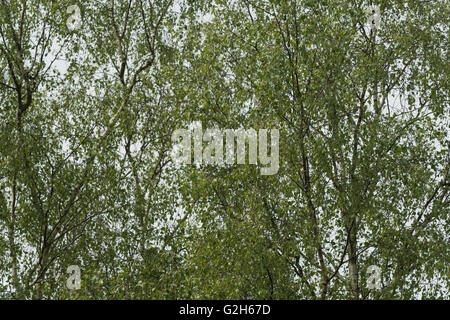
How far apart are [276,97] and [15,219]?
25.4ft

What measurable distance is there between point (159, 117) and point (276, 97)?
5692 millimetres

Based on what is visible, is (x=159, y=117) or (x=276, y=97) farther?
(x=159, y=117)

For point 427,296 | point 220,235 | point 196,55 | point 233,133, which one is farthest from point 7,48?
point 427,296

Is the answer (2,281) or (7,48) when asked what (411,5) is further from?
(2,281)

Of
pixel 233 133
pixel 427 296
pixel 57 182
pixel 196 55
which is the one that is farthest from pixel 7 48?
pixel 427 296

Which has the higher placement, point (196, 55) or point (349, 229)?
point (196, 55)

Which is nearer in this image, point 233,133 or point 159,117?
point 233,133

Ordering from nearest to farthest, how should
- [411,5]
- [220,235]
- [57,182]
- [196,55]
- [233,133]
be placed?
[220,235] → [233,133] → [57,182] → [411,5] → [196,55]

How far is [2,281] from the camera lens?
17.3 meters
